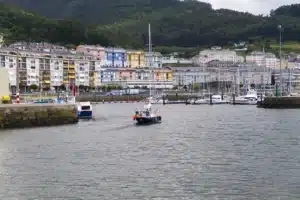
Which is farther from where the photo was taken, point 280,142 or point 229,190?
point 280,142

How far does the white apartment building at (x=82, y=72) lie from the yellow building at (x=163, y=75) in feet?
56.3

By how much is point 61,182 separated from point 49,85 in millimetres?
88762

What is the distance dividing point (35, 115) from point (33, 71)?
222 ft

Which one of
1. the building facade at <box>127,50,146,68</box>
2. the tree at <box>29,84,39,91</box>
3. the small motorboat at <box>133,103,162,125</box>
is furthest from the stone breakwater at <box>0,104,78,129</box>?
the building facade at <box>127,50,146,68</box>

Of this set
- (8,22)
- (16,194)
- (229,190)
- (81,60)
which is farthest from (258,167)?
(8,22)

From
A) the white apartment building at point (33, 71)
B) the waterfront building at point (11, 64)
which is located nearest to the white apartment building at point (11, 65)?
the waterfront building at point (11, 64)

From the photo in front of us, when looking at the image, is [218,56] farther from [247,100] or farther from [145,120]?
[145,120]

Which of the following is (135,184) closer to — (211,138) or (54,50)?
(211,138)

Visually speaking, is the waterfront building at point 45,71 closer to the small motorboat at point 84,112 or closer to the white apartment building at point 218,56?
the small motorboat at point 84,112

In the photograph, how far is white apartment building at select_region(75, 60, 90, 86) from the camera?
375ft

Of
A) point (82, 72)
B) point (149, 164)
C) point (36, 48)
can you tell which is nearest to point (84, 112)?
point (149, 164)

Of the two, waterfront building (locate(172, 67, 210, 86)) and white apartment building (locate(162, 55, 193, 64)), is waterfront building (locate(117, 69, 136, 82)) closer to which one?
waterfront building (locate(172, 67, 210, 86))

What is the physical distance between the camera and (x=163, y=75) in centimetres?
13275

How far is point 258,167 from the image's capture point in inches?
839
